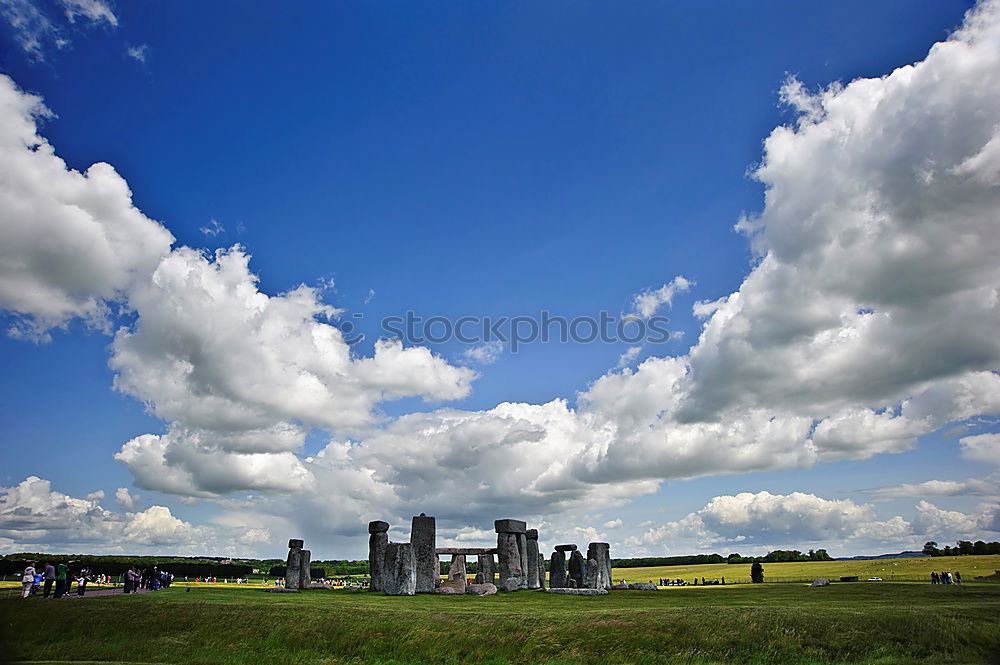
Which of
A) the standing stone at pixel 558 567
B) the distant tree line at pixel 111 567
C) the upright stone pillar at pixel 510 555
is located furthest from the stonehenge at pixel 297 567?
the distant tree line at pixel 111 567

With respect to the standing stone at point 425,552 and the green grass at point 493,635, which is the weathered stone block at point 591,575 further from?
the green grass at point 493,635

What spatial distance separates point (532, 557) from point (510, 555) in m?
3.81

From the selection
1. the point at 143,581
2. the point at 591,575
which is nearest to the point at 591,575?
the point at 591,575

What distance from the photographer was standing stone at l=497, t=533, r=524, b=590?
3703cm

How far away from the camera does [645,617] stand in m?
20.9

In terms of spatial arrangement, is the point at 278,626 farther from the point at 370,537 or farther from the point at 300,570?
the point at 300,570

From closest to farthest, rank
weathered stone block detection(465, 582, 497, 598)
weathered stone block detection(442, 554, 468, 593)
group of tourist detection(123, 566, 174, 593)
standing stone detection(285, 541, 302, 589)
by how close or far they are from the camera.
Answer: weathered stone block detection(465, 582, 497, 598) < group of tourist detection(123, 566, 174, 593) < standing stone detection(285, 541, 302, 589) < weathered stone block detection(442, 554, 468, 593)

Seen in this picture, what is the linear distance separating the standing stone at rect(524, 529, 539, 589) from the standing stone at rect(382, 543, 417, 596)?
31.5 feet

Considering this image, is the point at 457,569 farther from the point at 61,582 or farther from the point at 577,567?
the point at 61,582

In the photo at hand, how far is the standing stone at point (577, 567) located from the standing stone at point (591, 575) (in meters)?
0.60

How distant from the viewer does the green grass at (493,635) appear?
1823cm

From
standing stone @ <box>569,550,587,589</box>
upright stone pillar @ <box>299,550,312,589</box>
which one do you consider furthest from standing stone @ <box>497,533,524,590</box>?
upright stone pillar @ <box>299,550,312,589</box>

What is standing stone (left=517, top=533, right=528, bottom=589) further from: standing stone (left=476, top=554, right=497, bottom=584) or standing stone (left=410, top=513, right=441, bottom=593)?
standing stone (left=410, top=513, right=441, bottom=593)

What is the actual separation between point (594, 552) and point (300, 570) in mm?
17509
